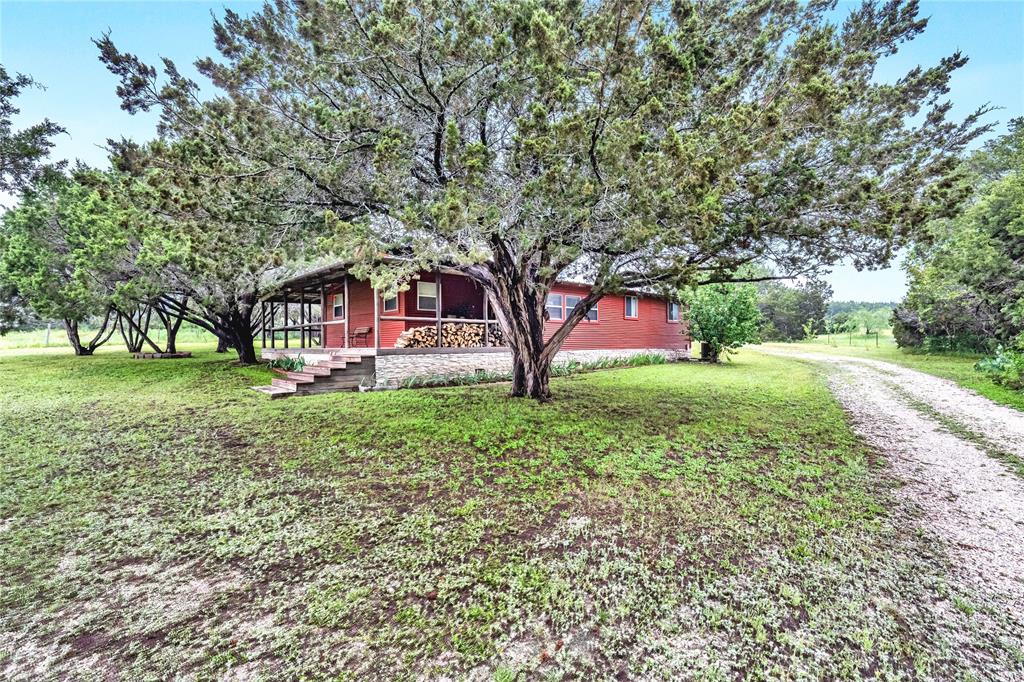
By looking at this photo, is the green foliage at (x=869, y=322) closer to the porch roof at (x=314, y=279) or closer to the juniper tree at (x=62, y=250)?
the porch roof at (x=314, y=279)

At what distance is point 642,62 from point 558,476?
14.9ft

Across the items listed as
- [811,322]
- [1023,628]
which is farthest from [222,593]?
[811,322]

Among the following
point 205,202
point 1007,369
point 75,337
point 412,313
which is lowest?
point 1007,369

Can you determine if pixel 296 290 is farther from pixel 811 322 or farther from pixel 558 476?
pixel 811 322

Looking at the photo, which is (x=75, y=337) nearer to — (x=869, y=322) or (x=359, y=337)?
(x=359, y=337)

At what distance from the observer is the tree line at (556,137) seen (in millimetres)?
4574

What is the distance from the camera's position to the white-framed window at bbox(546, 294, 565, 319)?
1595 cm

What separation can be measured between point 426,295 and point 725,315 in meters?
12.3

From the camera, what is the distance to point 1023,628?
A: 221 centimetres

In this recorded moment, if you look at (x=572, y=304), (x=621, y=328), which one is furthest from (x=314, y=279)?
(x=621, y=328)

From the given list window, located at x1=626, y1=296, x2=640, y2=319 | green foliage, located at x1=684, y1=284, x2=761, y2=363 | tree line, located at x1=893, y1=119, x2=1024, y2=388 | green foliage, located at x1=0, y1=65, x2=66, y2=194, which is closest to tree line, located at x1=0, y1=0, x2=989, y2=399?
tree line, located at x1=893, y1=119, x2=1024, y2=388

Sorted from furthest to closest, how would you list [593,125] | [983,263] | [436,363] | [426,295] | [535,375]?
[983,263], [426,295], [436,363], [535,375], [593,125]

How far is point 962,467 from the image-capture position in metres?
4.75

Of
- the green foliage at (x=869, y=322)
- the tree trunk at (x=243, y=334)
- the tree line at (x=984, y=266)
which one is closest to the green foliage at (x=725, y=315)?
the tree line at (x=984, y=266)
